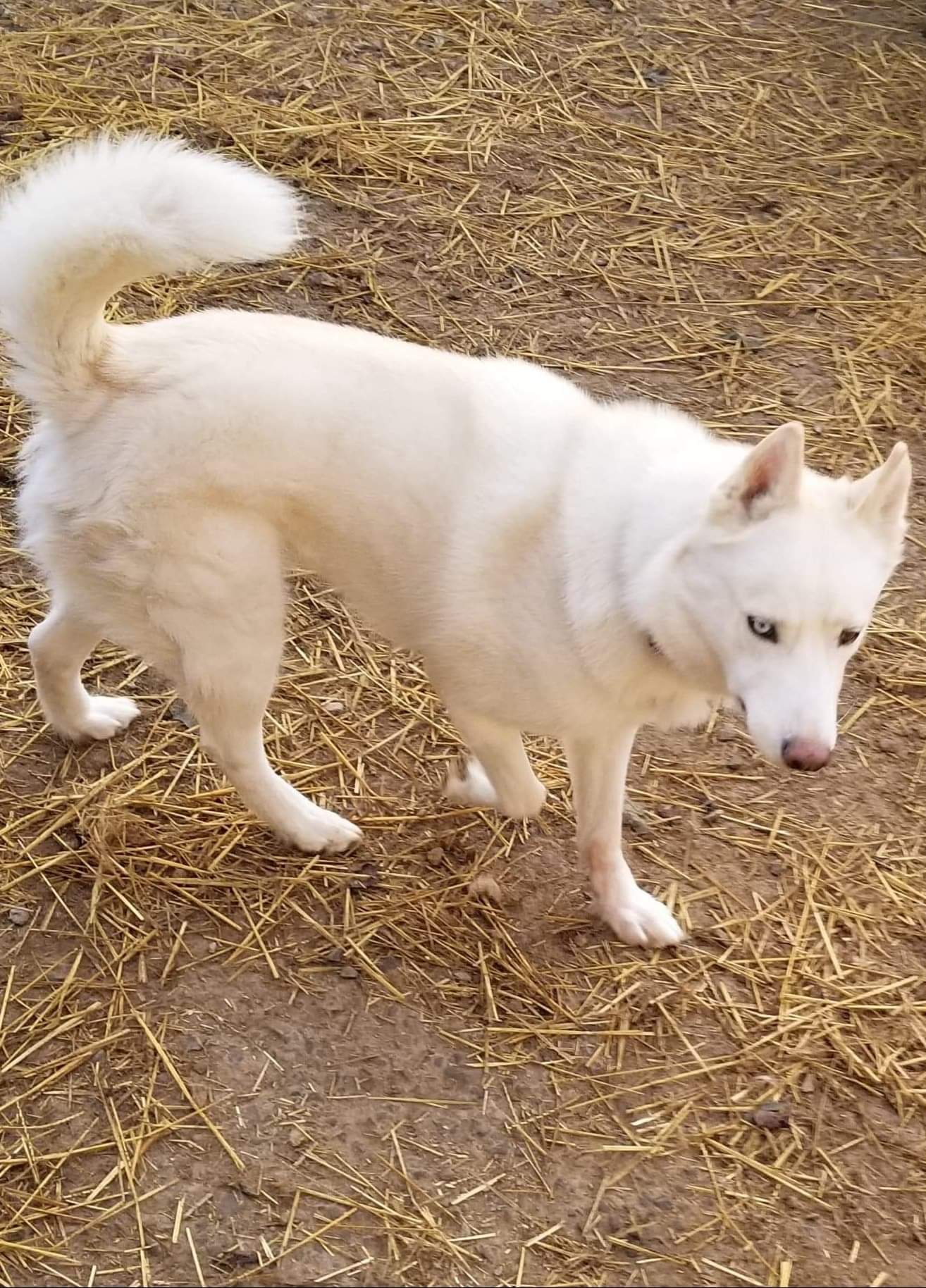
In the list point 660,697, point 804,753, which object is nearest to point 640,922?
point 660,697

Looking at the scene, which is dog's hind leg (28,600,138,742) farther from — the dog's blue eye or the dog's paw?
the dog's blue eye

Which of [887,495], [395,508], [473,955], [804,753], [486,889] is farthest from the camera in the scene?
[486,889]

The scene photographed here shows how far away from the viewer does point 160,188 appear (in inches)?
77.3

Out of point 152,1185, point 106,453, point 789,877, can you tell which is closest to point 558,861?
point 789,877

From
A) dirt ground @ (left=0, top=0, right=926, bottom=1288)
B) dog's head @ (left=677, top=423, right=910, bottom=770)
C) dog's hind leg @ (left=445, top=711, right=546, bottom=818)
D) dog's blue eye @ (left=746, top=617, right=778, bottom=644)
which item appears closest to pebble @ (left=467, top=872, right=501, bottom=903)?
dirt ground @ (left=0, top=0, right=926, bottom=1288)

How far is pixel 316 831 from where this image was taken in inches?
106

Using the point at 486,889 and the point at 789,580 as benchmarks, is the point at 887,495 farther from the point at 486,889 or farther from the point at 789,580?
the point at 486,889

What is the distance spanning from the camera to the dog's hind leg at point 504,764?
242 cm

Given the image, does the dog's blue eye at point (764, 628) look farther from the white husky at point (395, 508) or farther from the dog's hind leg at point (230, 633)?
the dog's hind leg at point (230, 633)

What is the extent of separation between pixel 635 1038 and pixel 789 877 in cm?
57

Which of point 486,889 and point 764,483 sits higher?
point 764,483

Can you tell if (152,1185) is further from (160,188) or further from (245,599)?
(160,188)

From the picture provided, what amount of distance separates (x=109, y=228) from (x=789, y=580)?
1.20m

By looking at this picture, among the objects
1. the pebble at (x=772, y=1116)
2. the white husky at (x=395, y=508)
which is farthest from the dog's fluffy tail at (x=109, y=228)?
the pebble at (x=772, y=1116)
